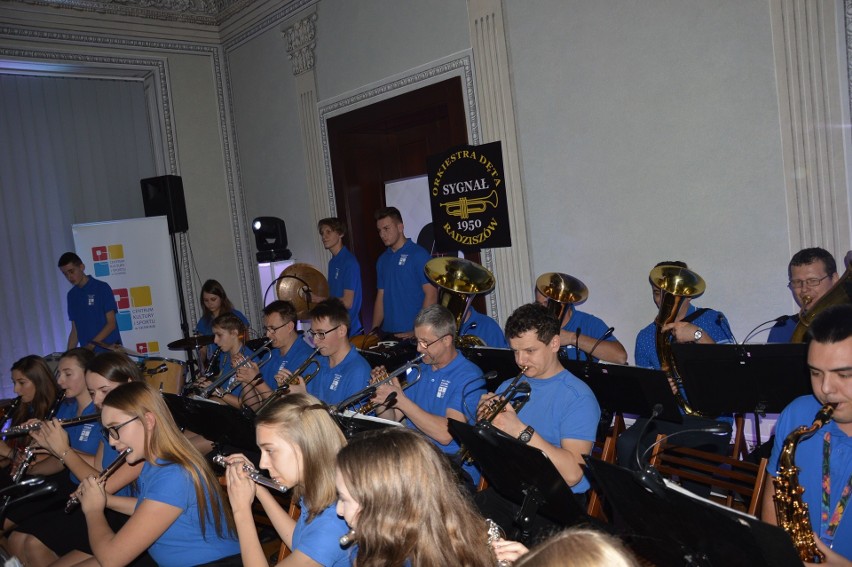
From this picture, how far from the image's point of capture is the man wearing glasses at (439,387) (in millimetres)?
3582

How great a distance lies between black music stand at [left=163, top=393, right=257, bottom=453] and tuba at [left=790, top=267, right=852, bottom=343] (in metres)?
2.55

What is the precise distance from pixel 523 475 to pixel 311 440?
738mm

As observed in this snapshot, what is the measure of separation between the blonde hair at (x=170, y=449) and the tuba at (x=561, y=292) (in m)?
2.43

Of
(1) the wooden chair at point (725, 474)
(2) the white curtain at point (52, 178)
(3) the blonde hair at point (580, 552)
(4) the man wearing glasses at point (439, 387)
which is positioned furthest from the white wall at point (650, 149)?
(2) the white curtain at point (52, 178)

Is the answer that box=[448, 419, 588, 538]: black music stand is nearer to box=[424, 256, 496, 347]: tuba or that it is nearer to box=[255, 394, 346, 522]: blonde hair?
box=[255, 394, 346, 522]: blonde hair

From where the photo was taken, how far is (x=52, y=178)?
904 cm

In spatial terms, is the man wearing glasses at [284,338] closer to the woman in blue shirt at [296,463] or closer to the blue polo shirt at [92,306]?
the woman in blue shirt at [296,463]

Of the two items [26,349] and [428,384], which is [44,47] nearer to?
[26,349]

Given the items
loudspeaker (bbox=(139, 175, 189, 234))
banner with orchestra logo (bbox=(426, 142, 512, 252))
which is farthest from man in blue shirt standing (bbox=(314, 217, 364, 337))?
loudspeaker (bbox=(139, 175, 189, 234))

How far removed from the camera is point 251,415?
11.5 feet

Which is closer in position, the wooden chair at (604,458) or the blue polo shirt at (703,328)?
the wooden chair at (604,458)

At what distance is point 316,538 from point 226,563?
77 cm

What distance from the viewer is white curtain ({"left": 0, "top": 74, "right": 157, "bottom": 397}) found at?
8789 millimetres

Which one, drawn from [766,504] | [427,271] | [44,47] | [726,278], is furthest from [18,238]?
[766,504]
